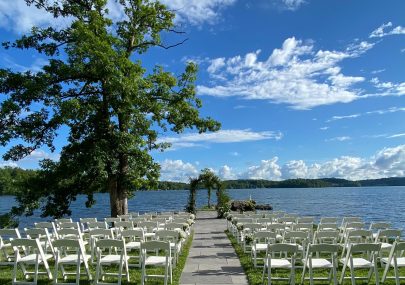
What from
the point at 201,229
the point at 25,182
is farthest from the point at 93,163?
the point at 201,229

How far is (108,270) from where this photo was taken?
8.99m

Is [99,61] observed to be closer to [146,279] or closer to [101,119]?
[101,119]

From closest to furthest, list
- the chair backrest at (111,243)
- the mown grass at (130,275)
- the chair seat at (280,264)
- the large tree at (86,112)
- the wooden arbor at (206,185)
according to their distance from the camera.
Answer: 1. the chair backrest at (111,243)
2. the chair seat at (280,264)
3. the mown grass at (130,275)
4. the large tree at (86,112)
5. the wooden arbor at (206,185)

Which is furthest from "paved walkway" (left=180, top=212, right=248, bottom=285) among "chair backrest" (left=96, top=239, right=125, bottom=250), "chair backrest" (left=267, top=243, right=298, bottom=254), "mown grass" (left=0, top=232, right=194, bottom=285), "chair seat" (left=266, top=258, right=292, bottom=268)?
"chair backrest" (left=96, top=239, right=125, bottom=250)

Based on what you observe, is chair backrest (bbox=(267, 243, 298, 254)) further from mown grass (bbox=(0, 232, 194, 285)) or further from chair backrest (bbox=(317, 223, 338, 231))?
chair backrest (bbox=(317, 223, 338, 231))

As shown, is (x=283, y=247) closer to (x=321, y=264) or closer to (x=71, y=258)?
(x=321, y=264)

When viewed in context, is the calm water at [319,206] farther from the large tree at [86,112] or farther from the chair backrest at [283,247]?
the chair backrest at [283,247]

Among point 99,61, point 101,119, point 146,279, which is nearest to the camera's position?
point 146,279

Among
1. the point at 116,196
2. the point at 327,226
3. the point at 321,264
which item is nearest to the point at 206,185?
the point at 116,196

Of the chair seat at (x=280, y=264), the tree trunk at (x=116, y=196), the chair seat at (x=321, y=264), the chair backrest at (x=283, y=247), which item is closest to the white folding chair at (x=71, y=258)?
the chair backrest at (x=283, y=247)

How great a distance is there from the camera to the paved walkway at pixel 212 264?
7.89 m

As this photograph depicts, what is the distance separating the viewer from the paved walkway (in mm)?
7895

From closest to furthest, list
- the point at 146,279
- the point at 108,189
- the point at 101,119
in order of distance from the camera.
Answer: the point at 146,279 → the point at 101,119 → the point at 108,189

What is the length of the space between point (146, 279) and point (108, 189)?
1238 centimetres
